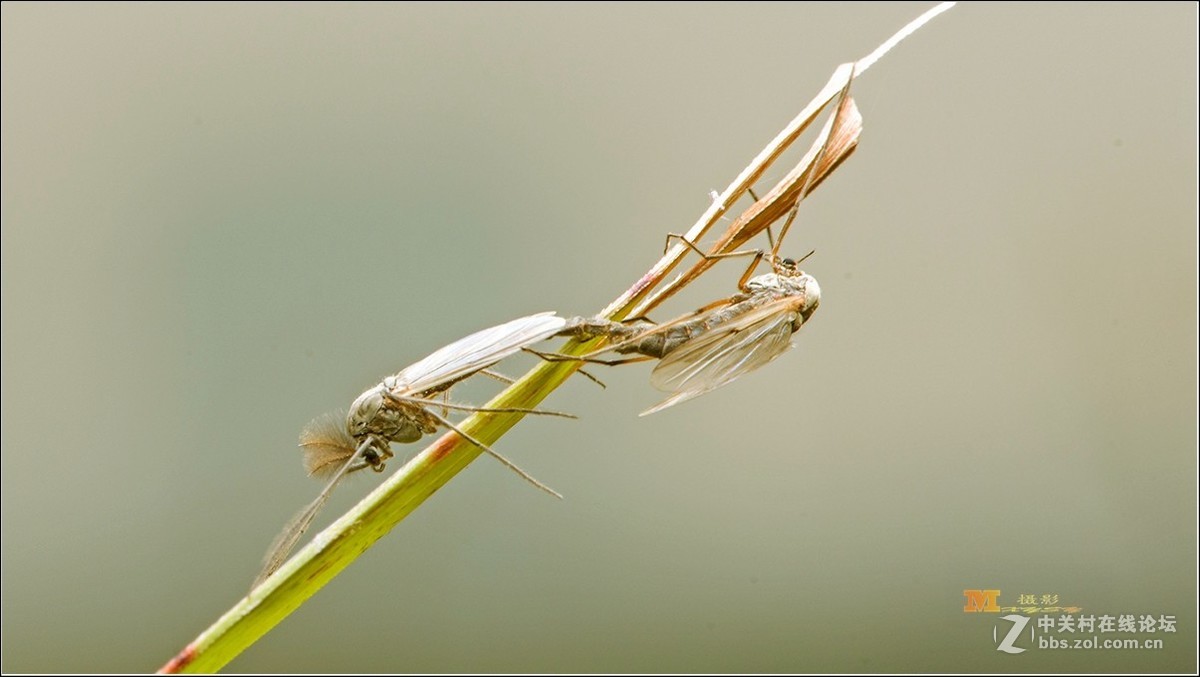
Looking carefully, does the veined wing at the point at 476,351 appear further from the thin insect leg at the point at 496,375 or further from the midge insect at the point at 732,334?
the midge insect at the point at 732,334

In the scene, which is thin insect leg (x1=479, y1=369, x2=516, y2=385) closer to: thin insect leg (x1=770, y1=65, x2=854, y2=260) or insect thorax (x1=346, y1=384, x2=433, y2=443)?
insect thorax (x1=346, y1=384, x2=433, y2=443)

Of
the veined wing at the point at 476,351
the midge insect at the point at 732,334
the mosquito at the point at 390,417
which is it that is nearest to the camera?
the veined wing at the point at 476,351

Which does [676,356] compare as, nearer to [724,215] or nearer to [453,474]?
[724,215]


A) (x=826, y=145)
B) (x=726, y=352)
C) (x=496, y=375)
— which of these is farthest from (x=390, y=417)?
(x=826, y=145)

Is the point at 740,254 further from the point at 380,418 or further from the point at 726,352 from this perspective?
the point at 380,418

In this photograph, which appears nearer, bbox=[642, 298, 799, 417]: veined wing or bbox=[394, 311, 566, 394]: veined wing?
bbox=[394, 311, 566, 394]: veined wing

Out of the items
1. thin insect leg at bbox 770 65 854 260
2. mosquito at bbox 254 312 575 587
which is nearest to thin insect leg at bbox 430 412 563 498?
mosquito at bbox 254 312 575 587

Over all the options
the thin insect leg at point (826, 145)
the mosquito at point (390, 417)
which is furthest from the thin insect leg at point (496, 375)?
the thin insect leg at point (826, 145)

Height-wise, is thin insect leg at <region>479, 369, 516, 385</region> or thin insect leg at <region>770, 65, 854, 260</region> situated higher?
thin insect leg at <region>770, 65, 854, 260</region>
